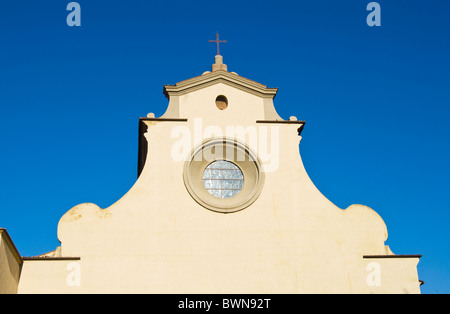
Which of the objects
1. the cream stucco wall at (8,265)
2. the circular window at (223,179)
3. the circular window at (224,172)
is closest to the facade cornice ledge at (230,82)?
the circular window at (224,172)

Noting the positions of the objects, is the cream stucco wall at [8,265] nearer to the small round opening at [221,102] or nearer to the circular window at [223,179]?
the circular window at [223,179]

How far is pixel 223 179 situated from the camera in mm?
16641

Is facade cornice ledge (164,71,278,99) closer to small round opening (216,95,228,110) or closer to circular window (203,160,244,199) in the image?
small round opening (216,95,228,110)

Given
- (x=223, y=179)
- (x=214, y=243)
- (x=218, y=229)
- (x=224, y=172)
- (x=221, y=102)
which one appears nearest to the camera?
(x=214, y=243)

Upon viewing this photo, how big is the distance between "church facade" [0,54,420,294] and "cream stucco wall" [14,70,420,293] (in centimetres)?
3

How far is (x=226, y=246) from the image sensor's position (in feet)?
50.2

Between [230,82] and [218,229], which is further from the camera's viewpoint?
[230,82]

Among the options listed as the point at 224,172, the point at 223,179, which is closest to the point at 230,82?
the point at 224,172

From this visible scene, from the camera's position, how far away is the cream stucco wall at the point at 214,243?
14727 mm

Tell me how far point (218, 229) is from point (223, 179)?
5.56ft

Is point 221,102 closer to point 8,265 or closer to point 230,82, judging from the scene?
point 230,82
